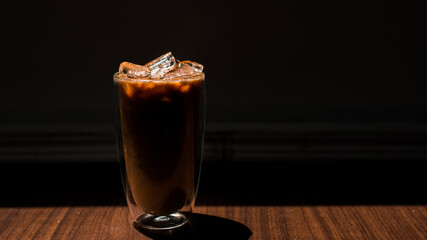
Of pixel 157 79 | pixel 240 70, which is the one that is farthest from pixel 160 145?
pixel 240 70

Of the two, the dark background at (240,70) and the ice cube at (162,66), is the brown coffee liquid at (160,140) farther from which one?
the dark background at (240,70)

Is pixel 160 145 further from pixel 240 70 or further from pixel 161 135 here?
pixel 240 70

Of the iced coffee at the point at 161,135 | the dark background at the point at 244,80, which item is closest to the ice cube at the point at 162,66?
the iced coffee at the point at 161,135

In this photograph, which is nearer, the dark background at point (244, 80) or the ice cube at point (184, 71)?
the ice cube at point (184, 71)

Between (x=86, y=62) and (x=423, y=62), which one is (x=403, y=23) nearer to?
(x=423, y=62)

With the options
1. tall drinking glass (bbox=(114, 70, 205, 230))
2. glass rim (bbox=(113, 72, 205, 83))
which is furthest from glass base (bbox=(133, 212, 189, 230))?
glass rim (bbox=(113, 72, 205, 83))

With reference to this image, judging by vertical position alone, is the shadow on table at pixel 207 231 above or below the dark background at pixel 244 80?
below

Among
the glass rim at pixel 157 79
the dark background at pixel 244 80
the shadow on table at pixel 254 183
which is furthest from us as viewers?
the dark background at pixel 244 80
